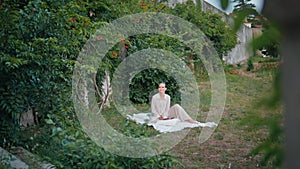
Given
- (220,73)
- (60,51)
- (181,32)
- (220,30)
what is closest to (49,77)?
(60,51)

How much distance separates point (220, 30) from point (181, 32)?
2869 millimetres

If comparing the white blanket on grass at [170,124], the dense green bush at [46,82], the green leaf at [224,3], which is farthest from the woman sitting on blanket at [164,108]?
the green leaf at [224,3]

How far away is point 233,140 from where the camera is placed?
529 cm

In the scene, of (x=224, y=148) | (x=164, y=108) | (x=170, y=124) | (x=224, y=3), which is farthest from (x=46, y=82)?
(x=224, y=3)

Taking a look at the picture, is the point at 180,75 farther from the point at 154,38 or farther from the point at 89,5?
the point at 89,5

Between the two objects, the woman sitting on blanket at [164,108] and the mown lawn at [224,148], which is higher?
the woman sitting on blanket at [164,108]

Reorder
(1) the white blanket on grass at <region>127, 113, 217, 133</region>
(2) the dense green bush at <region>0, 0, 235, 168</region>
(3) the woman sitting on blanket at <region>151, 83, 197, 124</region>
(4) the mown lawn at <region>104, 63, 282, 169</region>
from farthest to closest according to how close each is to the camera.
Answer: (3) the woman sitting on blanket at <region>151, 83, 197, 124</region> → (1) the white blanket on grass at <region>127, 113, 217, 133</region> → (4) the mown lawn at <region>104, 63, 282, 169</region> → (2) the dense green bush at <region>0, 0, 235, 168</region>

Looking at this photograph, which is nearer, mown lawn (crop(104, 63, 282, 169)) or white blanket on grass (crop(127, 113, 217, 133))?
mown lawn (crop(104, 63, 282, 169))

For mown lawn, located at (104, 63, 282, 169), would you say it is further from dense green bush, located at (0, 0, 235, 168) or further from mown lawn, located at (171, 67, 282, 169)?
dense green bush, located at (0, 0, 235, 168)

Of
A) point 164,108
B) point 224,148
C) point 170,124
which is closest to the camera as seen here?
point 224,148

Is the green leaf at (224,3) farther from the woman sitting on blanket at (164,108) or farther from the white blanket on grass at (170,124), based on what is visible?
the woman sitting on blanket at (164,108)

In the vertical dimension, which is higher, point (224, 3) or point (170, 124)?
point (224, 3)

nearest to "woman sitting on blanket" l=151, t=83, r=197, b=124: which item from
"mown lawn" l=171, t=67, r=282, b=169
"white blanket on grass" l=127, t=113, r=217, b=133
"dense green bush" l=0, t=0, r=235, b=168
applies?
"white blanket on grass" l=127, t=113, r=217, b=133

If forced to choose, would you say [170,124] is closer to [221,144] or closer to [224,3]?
[221,144]
